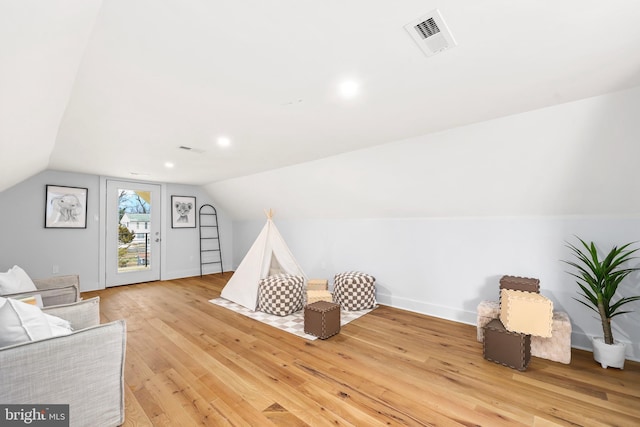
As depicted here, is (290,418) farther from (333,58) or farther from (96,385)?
(333,58)

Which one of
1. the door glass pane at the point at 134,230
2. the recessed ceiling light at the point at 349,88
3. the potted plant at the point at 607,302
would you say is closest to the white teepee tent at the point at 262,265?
the door glass pane at the point at 134,230

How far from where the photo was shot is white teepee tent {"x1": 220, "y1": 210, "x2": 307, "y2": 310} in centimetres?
405

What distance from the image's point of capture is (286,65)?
1575mm

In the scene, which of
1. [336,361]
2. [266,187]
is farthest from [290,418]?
[266,187]

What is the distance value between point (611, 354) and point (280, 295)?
3252 mm

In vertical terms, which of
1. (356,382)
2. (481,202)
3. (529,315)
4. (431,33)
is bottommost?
(356,382)

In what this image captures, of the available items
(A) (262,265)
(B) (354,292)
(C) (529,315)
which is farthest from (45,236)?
(C) (529,315)

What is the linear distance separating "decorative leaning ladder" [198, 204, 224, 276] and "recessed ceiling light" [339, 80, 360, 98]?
5524 millimetres

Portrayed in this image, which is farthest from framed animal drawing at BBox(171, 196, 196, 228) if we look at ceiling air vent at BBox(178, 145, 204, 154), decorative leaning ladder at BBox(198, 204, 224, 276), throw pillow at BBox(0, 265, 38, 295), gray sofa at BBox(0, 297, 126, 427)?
gray sofa at BBox(0, 297, 126, 427)

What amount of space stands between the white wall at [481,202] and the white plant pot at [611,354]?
1.09 ft

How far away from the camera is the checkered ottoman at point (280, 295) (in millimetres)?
3590

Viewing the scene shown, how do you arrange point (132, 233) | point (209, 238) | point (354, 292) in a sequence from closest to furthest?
point (354, 292)
point (132, 233)
point (209, 238)

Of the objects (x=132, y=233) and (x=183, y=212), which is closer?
(x=132, y=233)

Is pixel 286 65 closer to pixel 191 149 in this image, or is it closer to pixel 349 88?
pixel 349 88
